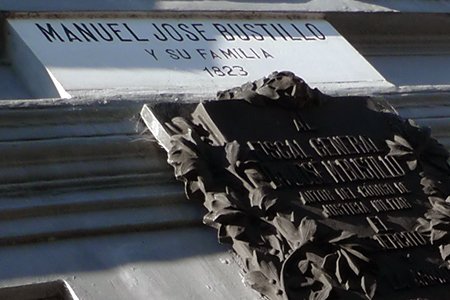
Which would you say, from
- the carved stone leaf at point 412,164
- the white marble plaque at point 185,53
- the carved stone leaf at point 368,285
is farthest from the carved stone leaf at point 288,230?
the white marble plaque at point 185,53

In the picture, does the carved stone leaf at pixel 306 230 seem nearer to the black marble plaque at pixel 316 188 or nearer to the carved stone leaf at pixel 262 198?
the black marble plaque at pixel 316 188

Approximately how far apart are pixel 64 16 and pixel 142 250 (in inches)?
65.3

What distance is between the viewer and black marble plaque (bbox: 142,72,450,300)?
9.94 ft

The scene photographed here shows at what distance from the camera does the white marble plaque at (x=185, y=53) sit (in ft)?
13.4

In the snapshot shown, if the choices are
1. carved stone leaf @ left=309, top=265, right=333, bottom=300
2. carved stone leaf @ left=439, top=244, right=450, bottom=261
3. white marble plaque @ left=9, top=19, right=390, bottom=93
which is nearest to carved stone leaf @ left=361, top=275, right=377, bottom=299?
carved stone leaf @ left=309, top=265, right=333, bottom=300

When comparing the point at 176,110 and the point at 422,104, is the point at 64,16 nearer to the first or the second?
the point at 176,110

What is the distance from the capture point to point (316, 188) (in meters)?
3.33

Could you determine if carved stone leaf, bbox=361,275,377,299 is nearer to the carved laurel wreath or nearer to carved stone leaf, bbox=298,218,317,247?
carved stone leaf, bbox=298,218,317,247

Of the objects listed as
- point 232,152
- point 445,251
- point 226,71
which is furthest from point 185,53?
point 445,251

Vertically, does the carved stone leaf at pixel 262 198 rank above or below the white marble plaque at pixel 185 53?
below

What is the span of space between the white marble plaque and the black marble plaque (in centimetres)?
51

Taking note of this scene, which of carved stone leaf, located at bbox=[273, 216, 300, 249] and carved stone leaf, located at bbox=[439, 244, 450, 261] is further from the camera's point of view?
carved stone leaf, located at bbox=[439, 244, 450, 261]

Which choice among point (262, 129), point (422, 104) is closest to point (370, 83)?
point (422, 104)

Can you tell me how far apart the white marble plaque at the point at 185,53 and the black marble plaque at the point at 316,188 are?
1.66ft
